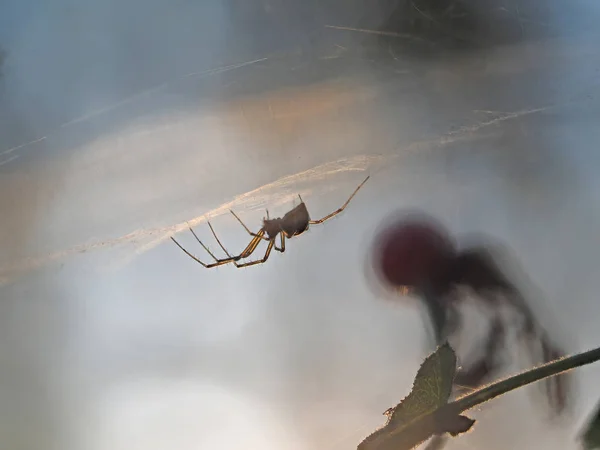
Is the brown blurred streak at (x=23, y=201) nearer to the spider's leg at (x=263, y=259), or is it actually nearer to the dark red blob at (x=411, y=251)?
the spider's leg at (x=263, y=259)

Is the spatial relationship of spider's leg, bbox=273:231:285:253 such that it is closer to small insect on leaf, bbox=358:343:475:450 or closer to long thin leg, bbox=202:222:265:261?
long thin leg, bbox=202:222:265:261

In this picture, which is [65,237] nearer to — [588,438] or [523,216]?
[523,216]

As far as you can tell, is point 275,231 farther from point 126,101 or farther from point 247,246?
point 126,101

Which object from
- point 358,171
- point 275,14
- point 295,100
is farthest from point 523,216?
point 275,14

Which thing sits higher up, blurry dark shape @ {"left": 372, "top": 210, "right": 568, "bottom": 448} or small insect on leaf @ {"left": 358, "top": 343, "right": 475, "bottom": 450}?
blurry dark shape @ {"left": 372, "top": 210, "right": 568, "bottom": 448}

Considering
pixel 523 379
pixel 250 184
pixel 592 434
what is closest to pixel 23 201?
pixel 250 184

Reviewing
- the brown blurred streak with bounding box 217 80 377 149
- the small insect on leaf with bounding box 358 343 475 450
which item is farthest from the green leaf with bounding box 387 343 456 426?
the brown blurred streak with bounding box 217 80 377 149
